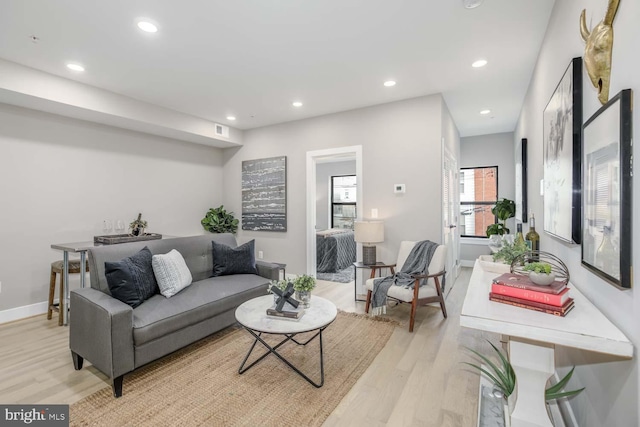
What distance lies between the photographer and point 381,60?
3102 mm

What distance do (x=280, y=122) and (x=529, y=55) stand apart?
11.8 ft

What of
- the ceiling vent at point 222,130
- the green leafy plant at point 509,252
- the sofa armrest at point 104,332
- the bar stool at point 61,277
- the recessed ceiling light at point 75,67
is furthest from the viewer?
the ceiling vent at point 222,130

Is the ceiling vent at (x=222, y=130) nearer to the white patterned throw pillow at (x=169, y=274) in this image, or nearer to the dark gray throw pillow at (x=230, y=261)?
the dark gray throw pillow at (x=230, y=261)

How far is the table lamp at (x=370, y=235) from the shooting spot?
4047 millimetres

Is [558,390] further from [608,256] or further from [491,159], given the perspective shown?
[491,159]

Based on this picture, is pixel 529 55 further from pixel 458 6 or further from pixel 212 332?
pixel 212 332

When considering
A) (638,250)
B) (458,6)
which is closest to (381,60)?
(458,6)

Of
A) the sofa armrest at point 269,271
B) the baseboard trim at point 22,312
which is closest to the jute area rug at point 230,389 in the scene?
the sofa armrest at point 269,271

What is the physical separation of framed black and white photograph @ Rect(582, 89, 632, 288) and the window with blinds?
537 cm

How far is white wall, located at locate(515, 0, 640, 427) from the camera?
1.07m

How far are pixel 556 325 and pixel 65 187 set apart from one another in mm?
5137

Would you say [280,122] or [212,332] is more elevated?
[280,122]

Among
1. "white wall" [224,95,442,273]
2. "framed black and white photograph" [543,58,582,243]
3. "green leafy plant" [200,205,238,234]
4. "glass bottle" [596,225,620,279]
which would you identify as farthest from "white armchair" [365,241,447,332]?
"green leafy plant" [200,205,238,234]

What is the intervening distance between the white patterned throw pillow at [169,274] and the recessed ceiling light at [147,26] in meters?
1.97
